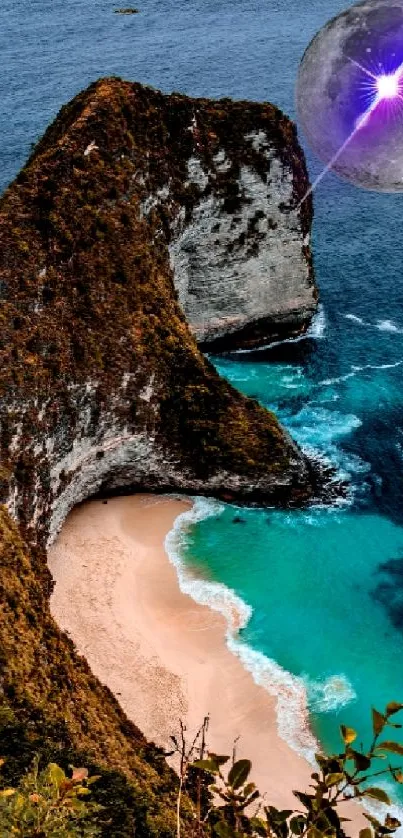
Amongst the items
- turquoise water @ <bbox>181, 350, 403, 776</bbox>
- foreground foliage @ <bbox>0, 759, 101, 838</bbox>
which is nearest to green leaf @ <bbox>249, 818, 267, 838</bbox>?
foreground foliage @ <bbox>0, 759, 101, 838</bbox>

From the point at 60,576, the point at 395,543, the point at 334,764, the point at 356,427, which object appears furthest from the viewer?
the point at 356,427

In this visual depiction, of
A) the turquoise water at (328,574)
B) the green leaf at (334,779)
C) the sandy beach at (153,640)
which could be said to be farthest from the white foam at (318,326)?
→ the green leaf at (334,779)

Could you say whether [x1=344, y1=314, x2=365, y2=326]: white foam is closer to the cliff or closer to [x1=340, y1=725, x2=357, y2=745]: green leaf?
the cliff

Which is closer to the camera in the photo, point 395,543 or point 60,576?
point 60,576

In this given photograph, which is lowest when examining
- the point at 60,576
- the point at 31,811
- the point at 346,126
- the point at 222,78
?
the point at 60,576

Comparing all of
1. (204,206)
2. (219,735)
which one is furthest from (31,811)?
(204,206)

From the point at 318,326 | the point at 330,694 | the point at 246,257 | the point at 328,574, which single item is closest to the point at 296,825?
the point at 330,694

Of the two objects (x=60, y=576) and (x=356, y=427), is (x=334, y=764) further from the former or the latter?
(x=356, y=427)
